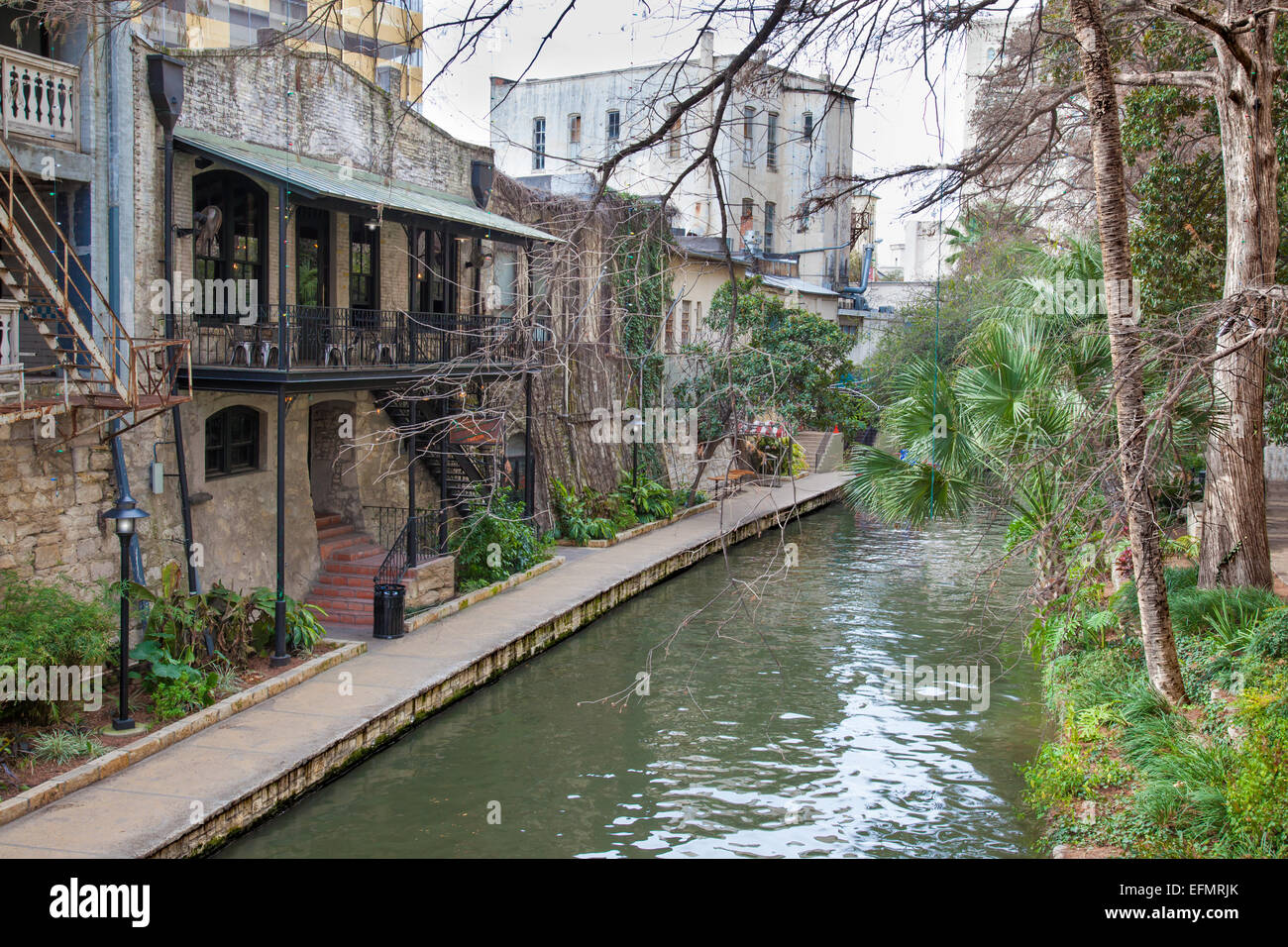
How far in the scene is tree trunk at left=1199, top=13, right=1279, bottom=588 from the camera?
1187 centimetres

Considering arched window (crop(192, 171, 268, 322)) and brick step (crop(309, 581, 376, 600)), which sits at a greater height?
arched window (crop(192, 171, 268, 322))

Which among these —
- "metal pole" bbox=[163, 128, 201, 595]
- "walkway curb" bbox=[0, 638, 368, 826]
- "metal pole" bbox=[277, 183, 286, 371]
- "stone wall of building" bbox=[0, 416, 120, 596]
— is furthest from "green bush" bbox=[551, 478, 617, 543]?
"stone wall of building" bbox=[0, 416, 120, 596]

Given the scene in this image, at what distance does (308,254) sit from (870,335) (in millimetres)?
37524

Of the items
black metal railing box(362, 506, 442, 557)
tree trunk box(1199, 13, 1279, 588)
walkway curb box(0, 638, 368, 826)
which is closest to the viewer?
walkway curb box(0, 638, 368, 826)

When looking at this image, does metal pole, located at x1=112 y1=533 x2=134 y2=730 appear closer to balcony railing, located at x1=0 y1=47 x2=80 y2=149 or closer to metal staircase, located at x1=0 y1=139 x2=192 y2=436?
metal staircase, located at x1=0 y1=139 x2=192 y2=436

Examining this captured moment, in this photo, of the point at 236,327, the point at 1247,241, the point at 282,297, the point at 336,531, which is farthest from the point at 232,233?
the point at 1247,241

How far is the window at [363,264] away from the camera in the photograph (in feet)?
60.3

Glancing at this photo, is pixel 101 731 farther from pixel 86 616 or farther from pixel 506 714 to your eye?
pixel 506 714

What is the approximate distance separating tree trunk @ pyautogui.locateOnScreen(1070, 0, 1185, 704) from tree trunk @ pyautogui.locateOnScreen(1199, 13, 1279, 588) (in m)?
2.94

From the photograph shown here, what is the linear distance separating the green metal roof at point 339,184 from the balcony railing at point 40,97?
1387 millimetres

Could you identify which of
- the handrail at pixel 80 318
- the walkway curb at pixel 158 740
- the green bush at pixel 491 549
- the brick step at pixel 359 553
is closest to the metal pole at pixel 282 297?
the handrail at pixel 80 318

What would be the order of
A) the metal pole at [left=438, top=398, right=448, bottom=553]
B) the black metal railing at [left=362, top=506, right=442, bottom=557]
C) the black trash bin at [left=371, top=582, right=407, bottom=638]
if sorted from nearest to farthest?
the black trash bin at [left=371, top=582, right=407, bottom=638] < the metal pole at [left=438, top=398, right=448, bottom=553] < the black metal railing at [left=362, top=506, right=442, bottom=557]

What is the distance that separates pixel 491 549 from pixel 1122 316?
479 inches

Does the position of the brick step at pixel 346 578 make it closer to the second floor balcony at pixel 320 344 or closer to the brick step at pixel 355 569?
the brick step at pixel 355 569
